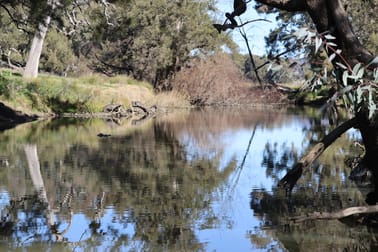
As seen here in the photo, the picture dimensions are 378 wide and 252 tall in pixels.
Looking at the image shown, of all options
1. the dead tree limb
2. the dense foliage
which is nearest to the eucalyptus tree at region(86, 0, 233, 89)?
the dense foliage

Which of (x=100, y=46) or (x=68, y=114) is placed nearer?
(x=68, y=114)

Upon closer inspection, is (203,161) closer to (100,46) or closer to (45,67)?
(100,46)

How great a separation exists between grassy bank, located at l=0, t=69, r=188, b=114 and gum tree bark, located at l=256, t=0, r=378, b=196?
1482cm

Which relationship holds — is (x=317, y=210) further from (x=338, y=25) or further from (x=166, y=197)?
(x=338, y=25)

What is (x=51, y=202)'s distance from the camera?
19.0 ft

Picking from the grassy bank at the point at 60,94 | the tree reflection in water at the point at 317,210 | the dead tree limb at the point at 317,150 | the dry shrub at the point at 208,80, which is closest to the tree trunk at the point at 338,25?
the dead tree limb at the point at 317,150

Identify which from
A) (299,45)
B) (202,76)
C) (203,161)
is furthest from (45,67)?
(299,45)

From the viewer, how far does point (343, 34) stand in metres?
4.46

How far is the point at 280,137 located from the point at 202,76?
1587 centimetres

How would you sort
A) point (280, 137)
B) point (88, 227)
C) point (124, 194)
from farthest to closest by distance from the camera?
point (280, 137) → point (124, 194) → point (88, 227)

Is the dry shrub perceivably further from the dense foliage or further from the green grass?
the green grass

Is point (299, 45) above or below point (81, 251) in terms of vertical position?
above

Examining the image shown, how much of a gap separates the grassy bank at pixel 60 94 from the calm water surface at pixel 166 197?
23.5 ft

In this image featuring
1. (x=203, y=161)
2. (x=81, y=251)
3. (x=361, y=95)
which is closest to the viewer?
(x=361, y=95)
